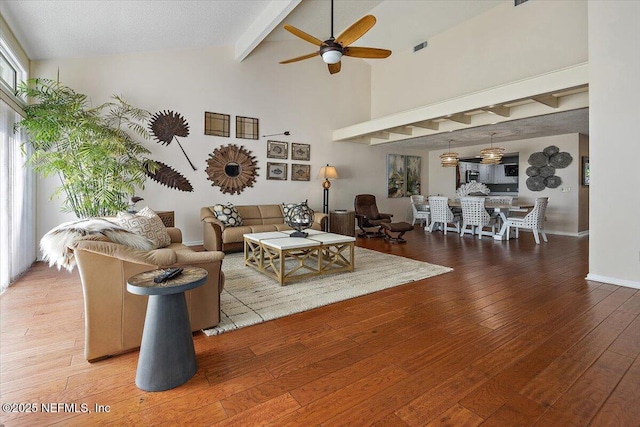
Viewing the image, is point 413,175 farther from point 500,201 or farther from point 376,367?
point 376,367

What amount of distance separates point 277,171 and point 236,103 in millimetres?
1610

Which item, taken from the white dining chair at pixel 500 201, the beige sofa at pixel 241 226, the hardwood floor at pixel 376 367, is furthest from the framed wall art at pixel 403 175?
the hardwood floor at pixel 376 367

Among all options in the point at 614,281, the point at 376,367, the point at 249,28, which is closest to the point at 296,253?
the point at 376,367

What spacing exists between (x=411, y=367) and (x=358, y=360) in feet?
1.03

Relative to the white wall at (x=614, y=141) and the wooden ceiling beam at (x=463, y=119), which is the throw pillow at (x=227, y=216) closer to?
the wooden ceiling beam at (x=463, y=119)

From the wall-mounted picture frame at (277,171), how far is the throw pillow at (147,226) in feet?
11.2

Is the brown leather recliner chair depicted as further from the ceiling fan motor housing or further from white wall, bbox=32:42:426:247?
the ceiling fan motor housing

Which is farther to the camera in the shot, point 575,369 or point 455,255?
point 455,255

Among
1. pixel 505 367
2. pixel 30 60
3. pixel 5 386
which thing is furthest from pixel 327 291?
pixel 30 60

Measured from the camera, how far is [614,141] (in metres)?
3.35

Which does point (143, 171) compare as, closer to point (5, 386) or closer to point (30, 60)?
point (30, 60)

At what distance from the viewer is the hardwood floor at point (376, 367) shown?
142 cm

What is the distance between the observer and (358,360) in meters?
1.88

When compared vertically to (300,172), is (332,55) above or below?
above
